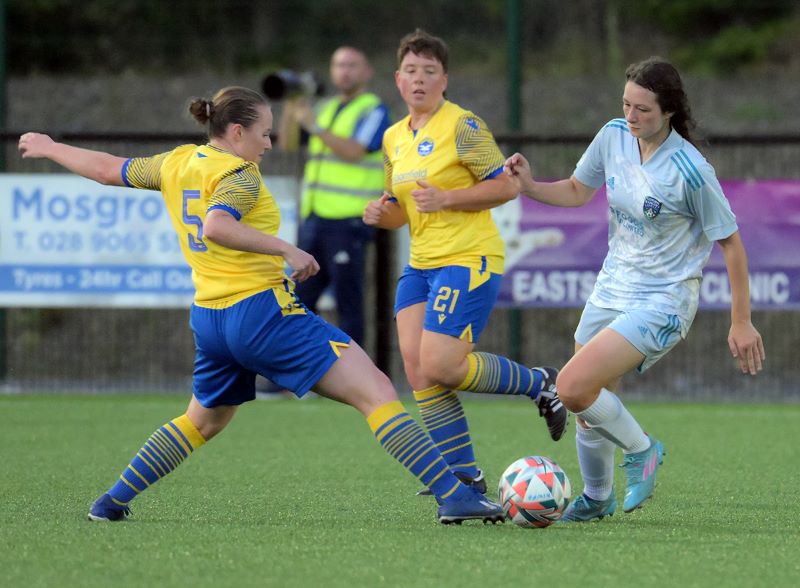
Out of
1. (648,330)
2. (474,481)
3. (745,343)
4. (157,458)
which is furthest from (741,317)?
(157,458)

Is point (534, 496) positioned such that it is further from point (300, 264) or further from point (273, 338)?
point (300, 264)

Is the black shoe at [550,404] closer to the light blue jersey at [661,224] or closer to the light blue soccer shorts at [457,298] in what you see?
the light blue soccer shorts at [457,298]

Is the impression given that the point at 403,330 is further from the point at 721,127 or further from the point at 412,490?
the point at 721,127

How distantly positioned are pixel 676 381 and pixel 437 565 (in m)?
7.39

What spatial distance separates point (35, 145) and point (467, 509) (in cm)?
205

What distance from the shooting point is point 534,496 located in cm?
518

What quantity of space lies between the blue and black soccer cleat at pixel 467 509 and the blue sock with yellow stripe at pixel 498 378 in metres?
1.17

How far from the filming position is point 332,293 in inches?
411

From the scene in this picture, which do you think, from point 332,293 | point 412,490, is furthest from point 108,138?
point 412,490

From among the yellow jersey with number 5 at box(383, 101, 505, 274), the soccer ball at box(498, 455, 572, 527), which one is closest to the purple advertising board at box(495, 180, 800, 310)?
the yellow jersey with number 5 at box(383, 101, 505, 274)

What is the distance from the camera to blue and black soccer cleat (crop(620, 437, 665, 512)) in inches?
215

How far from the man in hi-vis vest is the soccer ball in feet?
16.3

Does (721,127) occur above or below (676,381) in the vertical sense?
above

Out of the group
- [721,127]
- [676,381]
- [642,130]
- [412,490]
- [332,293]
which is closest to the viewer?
[642,130]
